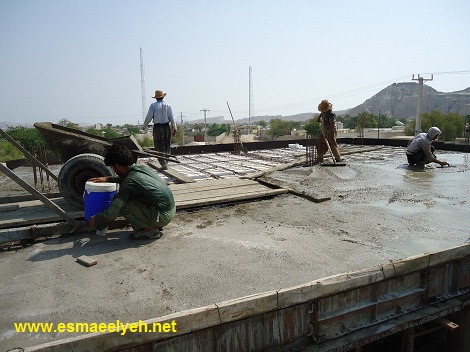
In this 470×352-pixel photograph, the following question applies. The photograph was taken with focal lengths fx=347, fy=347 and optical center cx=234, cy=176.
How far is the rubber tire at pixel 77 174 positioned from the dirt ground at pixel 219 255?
2.31 feet

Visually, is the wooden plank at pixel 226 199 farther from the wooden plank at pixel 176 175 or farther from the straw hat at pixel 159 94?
the straw hat at pixel 159 94

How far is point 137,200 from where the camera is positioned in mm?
3939

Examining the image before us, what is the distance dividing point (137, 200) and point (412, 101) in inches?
7244

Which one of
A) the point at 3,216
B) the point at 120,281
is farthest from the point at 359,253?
the point at 3,216

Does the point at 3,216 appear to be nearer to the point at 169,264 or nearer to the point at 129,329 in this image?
the point at 169,264

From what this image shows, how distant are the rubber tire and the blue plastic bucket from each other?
0.79 meters

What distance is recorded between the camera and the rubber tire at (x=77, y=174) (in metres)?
4.58

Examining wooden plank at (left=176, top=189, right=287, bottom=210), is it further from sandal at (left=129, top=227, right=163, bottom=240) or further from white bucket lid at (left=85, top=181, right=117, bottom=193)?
white bucket lid at (left=85, top=181, right=117, bottom=193)

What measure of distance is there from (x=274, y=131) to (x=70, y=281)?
8432cm

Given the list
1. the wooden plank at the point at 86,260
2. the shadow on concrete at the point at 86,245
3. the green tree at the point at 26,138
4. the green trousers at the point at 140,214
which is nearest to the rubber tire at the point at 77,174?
the shadow on concrete at the point at 86,245

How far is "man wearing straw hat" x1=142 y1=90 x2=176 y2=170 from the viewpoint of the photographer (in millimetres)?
7899

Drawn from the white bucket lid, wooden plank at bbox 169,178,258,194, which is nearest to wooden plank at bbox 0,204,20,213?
the white bucket lid

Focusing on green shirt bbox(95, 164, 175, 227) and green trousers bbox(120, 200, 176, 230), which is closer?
green shirt bbox(95, 164, 175, 227)

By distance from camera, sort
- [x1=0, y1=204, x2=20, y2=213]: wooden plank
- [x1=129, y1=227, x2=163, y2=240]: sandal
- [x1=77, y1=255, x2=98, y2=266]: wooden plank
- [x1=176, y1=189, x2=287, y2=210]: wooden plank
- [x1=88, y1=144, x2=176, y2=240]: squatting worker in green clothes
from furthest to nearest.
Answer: [x1=176, y1=189, x2=287, y2=210]: wooden plank, [x1=0, y1=204, x2=20, y2=213]: wooden plank, [x1=129, y1=227, x2=163, y2=240]: sandal, [x1=88, y1=144, x2=176, y2=240]: squatting worker in green clothes, [x1=77, y1=255, x2=98, y2=266]: wooden plank
